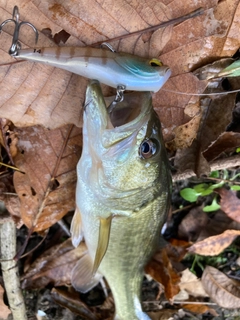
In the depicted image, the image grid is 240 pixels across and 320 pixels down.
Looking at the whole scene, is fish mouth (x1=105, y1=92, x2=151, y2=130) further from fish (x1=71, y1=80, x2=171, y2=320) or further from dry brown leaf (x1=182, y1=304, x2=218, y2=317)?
dry brown leaf (x1=182, y1=304, x2=218, y2=317)

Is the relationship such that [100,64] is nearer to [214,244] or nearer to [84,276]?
[84,276]

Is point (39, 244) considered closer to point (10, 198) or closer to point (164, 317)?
point (10, 198)

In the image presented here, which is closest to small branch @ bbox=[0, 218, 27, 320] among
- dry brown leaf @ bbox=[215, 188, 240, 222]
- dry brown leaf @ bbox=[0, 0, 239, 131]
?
dry brown leaf @ bbox=[0, 0, 239, 131]

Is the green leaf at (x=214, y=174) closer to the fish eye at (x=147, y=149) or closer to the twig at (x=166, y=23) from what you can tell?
the fish eye at (x=147, y=149)

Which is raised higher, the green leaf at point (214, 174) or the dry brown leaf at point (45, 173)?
the dry brown leaf at point (45, 173)

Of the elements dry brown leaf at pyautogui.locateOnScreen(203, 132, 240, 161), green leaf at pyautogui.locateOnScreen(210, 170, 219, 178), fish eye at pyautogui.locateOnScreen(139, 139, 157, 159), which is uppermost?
fish eye at pyautogui.locateOnScreen(139, 139, 157, 159)

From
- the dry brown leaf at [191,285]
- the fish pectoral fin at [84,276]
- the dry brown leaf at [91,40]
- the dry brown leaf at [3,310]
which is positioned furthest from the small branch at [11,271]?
the dry brown leaf at [191,285]
